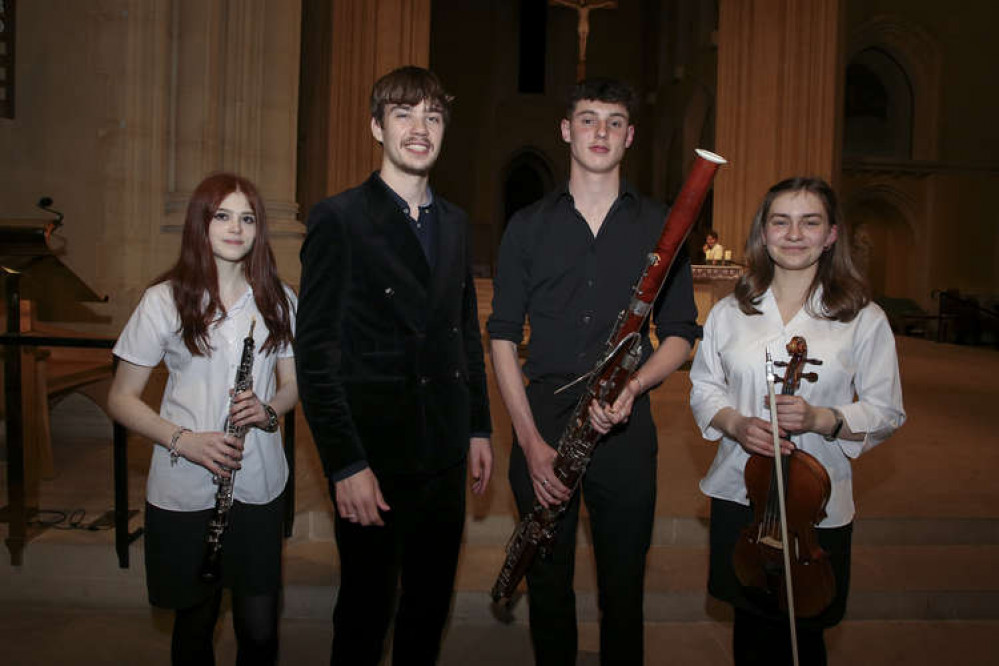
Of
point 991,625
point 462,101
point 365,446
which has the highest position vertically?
point 462,101

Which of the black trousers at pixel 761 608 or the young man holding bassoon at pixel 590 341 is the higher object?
the young man holding bassoon at pixel 590 341

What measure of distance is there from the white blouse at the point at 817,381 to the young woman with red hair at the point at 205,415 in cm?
120

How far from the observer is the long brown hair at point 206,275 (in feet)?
6.49

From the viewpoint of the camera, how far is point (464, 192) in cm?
2145

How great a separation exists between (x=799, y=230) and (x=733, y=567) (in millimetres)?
902

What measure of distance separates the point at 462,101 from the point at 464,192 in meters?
2.54

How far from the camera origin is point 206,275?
2.01 m

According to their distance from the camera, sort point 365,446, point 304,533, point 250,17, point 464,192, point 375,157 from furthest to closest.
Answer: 1. point 464,192
2. point 375,157
3. point 250,17
4. point 304,533
5. point 365,446

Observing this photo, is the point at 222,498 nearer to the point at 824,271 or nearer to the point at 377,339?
the point at 377,339

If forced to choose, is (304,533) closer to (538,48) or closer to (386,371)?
(386,371)

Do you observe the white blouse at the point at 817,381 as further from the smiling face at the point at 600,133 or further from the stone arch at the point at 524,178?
the stone arch at the point at 524,178

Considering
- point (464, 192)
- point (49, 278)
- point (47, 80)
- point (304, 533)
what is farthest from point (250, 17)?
point (464, 192)

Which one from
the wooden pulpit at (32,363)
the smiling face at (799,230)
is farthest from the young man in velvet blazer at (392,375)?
the wooden pulpit at (32,363)

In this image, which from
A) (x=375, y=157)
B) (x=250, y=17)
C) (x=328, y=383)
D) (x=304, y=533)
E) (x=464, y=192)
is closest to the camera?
(x=328, y=383)
